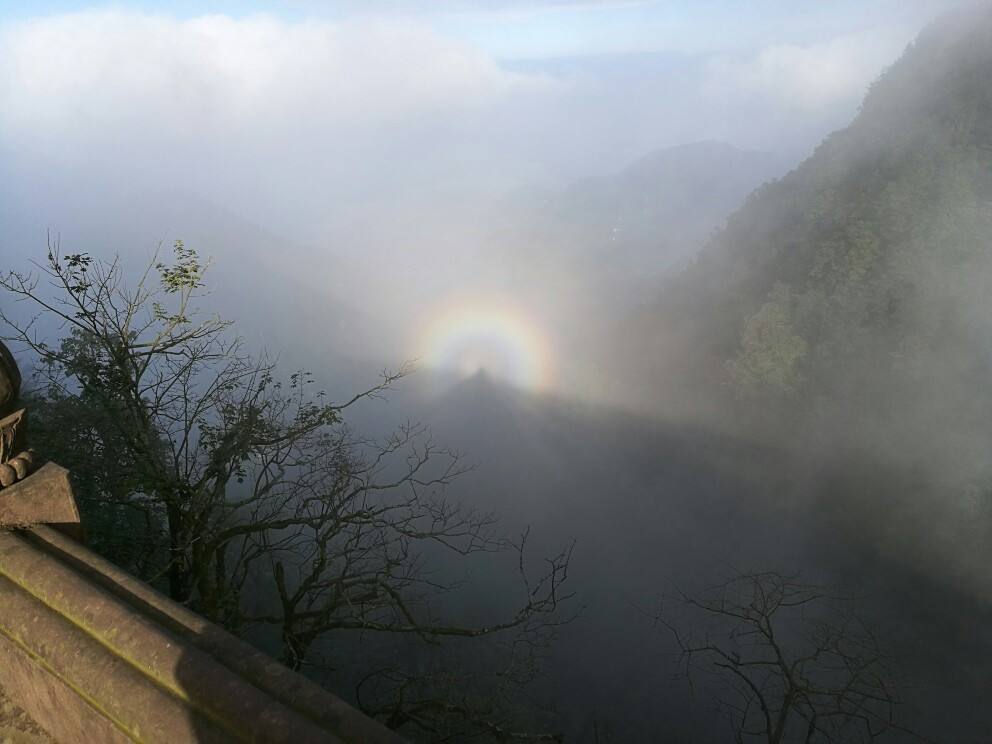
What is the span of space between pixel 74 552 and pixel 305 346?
9691cm

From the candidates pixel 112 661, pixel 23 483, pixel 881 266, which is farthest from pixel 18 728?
pixel 881 266

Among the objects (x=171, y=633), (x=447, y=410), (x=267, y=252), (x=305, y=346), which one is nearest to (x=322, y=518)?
(x=171, y=633)

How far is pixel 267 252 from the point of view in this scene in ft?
496

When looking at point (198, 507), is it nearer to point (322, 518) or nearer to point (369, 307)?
point (322, 518)

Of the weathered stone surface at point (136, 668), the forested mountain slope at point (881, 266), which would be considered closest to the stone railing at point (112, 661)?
the weathered stone surface at point (136, 668)

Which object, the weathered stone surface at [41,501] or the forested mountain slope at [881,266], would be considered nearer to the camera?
the weathered stone surface at [41,501]

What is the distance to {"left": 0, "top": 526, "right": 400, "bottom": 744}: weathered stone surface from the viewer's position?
2326 mm

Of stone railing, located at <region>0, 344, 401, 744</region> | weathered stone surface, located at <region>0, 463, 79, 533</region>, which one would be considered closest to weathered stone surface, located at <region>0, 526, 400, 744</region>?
stone railing, located at <region>0, 344, 401, 744</region>

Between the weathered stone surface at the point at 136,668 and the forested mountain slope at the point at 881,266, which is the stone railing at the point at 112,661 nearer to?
the weathered stone surface at the point at 136,668

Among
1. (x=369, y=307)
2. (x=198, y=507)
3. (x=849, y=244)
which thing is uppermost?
(x=369, y=307)

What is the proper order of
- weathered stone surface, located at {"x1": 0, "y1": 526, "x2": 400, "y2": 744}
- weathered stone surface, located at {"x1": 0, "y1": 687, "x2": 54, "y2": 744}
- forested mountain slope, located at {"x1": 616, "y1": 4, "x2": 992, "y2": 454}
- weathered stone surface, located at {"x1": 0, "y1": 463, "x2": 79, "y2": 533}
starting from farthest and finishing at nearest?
forested mountain slope, located at {"x1": 616, "y1": 4, "x2": 992, "y2": 454}
weathered stone surface, located at {"x1": 0, "y1": 463, "x2": 79, "y2": 533}
weathered stone surface, located at {"x1": 0, "y1": 687, "x2": 54, "y2": 744}
weathered stone surface, located at {"x1": 0, "y1": 526, "x2": 400, "y2": 744}

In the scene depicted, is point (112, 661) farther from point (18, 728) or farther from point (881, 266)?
point (881, 266)

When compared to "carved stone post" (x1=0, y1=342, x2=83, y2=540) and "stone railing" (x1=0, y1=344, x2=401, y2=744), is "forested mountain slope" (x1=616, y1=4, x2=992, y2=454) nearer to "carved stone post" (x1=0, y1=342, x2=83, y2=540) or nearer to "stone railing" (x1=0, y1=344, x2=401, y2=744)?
"stone railing" (x1=0, y1=344, x2=401, y2=744)

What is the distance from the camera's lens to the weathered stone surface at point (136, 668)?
2.33 m
